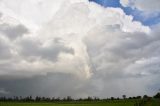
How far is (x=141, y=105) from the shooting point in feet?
340

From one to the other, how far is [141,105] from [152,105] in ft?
13.9

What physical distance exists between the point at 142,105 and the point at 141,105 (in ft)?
1.48

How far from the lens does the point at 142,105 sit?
Answer: 103375 millimetres

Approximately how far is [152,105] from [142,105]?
3797 millimetres

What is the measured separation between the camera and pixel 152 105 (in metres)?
101
